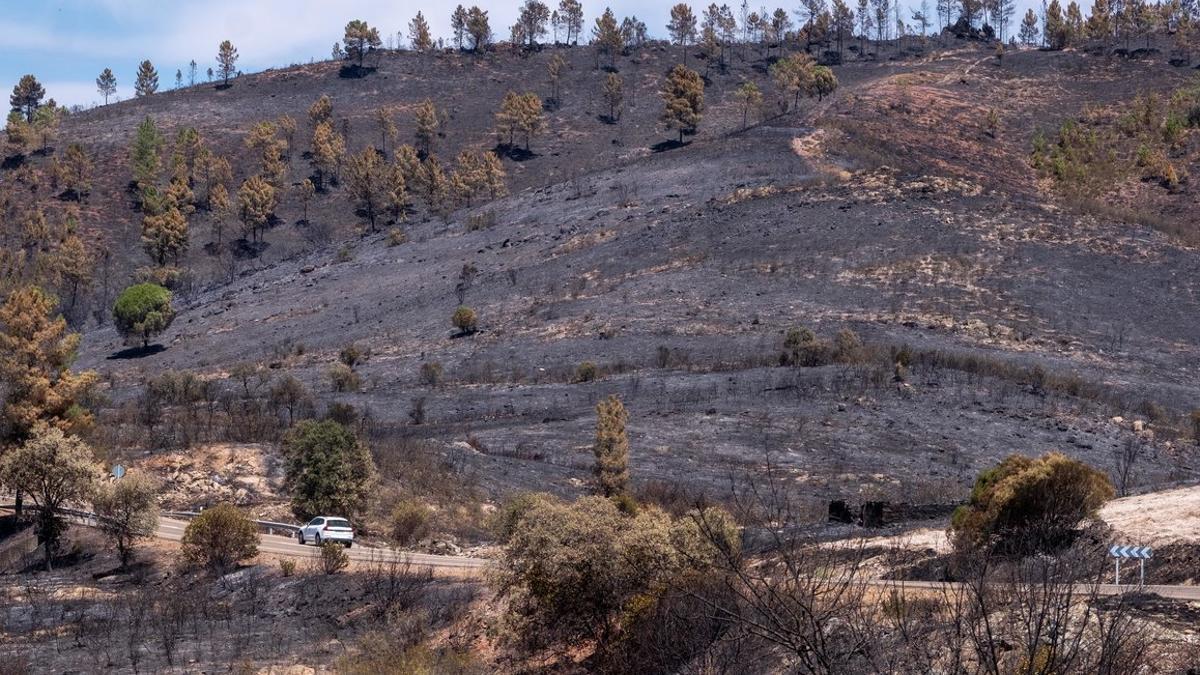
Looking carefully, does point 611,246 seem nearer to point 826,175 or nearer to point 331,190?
point 826,175

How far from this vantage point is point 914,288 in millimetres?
73188

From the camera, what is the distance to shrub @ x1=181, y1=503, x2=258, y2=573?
103ft

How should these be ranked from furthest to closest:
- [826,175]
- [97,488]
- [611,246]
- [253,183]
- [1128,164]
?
[253,183] < [1128,164] < [826,175] < [611,246] < [97,488]

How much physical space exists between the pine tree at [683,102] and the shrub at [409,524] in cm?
9554

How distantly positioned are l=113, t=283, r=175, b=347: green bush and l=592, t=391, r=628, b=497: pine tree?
164 ft

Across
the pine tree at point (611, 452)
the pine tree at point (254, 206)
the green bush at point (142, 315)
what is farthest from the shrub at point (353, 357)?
the pine tree at point (254, 206)

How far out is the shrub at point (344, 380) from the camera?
6462 cm

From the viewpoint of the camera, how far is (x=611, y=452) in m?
45.8

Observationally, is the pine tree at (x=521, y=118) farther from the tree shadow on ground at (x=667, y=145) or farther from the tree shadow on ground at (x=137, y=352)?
the tree shadow on ground at (x=137, y=352)

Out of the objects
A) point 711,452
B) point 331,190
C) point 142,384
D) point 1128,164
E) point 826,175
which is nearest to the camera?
point 711,452

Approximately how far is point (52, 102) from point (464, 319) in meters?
109

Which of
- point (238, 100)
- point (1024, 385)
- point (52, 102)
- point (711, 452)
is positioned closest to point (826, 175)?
point (1024, 385)

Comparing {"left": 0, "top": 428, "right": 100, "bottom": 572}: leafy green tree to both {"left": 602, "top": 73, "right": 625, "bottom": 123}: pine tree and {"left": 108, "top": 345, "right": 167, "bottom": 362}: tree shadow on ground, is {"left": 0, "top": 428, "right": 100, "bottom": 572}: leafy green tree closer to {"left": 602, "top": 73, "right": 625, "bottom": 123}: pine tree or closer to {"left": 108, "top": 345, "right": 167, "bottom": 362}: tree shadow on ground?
{"left": 108, "top": 345, "right": 167, "bottom": 362}: tree shadow on ground

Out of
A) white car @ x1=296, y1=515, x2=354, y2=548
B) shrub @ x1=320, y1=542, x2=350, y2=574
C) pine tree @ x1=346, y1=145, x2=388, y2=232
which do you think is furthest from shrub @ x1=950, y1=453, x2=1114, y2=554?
pine tree @ x1=346, y1=145, x2=388, y2=232
